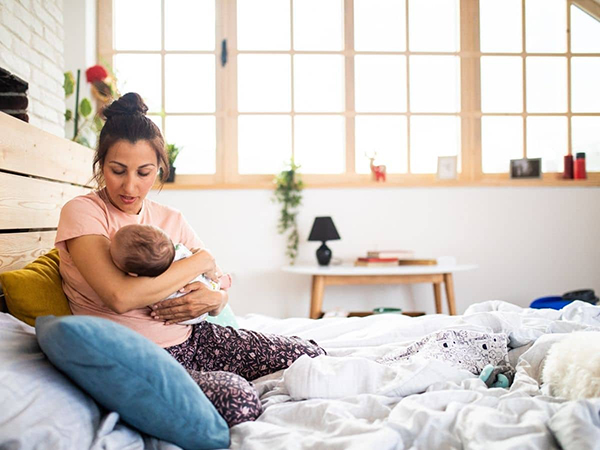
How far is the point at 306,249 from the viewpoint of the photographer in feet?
13.9

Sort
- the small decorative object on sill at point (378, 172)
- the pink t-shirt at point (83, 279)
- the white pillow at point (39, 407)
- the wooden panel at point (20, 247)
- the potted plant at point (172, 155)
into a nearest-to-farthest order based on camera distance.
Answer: the white pillow at point (39, 407) < the pink t-shirt at point (83, 279) < the wooden panel at point (20, 247) < the potted plant at point (172, 155) < the small decorative object on sill at point (378, 172)

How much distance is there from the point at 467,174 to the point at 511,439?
3562mm

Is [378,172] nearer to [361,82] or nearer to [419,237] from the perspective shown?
[419,237]

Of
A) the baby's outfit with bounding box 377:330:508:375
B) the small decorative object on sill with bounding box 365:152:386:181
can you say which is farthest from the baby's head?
the small decorative object on sill with bounding box 365:152:386:181

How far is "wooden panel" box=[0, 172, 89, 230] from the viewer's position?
6.34ft

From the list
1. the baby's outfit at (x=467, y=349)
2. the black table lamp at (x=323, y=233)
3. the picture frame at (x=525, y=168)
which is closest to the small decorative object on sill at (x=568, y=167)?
the picture frame at (x=525, y=168)

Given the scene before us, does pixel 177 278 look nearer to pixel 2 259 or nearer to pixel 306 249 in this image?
pixel 2 259

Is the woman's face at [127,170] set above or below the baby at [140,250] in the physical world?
above

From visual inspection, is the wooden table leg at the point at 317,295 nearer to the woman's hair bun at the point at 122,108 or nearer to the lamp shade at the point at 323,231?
the lamp shade at the point at 323,231

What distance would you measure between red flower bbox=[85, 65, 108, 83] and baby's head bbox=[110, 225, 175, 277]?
2.80 metres

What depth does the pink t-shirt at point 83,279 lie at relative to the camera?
1.58 meters

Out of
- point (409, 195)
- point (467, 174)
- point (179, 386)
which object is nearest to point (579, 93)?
point (467, 174)

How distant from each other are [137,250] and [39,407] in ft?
1.58

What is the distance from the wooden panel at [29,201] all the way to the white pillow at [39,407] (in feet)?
2.57
